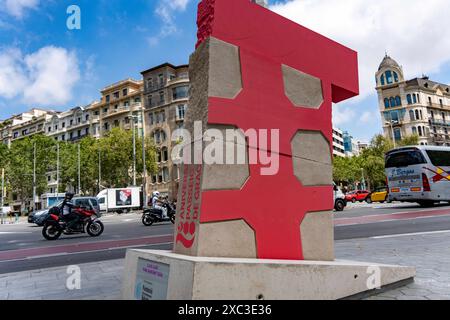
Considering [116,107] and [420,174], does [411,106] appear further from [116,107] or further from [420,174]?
[420,174]

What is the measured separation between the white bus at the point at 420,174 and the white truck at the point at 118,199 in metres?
26.9

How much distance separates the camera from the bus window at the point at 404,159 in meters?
16.5

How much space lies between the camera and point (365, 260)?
17.8ft

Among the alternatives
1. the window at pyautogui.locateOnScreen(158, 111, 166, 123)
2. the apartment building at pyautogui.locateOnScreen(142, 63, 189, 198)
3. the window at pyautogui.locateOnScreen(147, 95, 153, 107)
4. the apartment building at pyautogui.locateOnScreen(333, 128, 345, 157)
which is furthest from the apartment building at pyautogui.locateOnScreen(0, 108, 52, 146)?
the apartment building at pyautogui.locateOnScreen(333, 128, 345, 157)

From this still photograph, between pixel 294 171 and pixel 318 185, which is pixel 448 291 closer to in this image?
pixel 318 185

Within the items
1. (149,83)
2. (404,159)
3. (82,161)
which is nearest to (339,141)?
(149,83)

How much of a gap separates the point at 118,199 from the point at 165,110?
1844cm

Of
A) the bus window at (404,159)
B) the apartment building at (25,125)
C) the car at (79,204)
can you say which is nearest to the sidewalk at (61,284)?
the bus window at (404,159)

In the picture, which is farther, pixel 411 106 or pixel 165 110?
pixel 411 106

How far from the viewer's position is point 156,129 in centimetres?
5191

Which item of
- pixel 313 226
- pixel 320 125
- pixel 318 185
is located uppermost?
pixel 320 125

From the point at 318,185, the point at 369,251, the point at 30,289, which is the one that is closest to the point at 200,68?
the point at 318,185

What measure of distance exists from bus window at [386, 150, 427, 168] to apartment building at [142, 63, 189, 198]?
3335 centimetres
